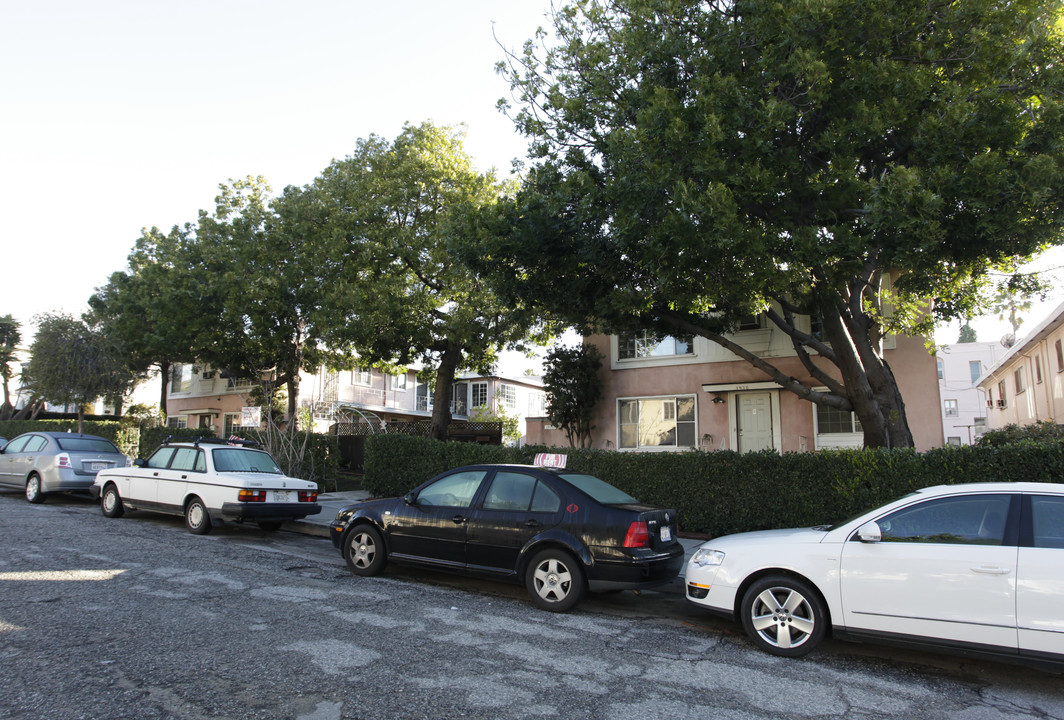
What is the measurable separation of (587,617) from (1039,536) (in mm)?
3854

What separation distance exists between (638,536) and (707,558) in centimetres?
70

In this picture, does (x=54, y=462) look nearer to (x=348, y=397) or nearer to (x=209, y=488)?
(x=209, y=488)

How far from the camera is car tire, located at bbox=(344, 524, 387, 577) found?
25.8 feet

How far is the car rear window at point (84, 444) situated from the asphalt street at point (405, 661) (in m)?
7.74

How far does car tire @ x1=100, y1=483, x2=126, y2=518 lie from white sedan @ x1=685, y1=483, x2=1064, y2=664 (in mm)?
11084

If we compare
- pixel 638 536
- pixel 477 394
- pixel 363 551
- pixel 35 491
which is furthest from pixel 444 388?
pixel 477 394

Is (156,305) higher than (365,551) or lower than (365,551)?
higher

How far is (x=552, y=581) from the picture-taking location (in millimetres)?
6695

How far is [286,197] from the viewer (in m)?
21.3

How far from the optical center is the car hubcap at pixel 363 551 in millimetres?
7936

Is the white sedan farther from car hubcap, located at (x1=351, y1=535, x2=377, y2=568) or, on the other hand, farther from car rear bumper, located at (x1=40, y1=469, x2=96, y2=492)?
car rear bumper, located at (x1=40, y1=469, x2=96, y2=492)

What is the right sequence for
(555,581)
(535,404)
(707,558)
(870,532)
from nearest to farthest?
(870,532), (707,558), (555,581), (535,404)

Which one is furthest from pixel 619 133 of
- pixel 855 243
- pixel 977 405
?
pixel 977 405

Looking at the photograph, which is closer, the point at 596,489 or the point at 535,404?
the point at 596,489
